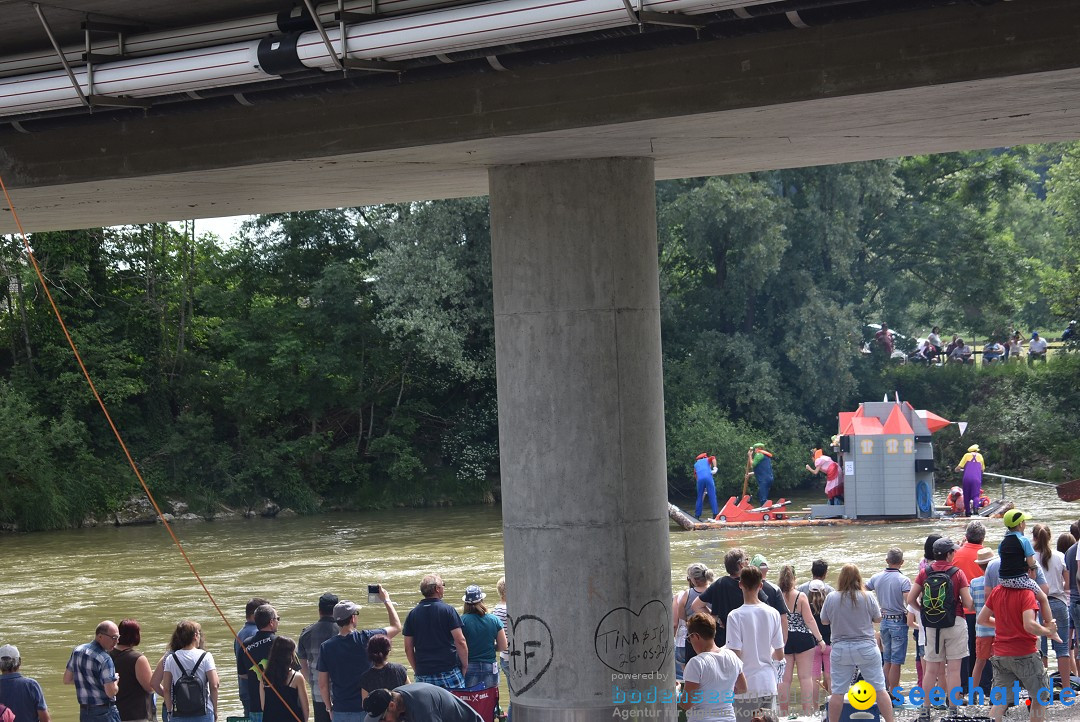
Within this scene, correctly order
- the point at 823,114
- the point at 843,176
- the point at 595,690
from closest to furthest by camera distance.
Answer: the point at 823,114 < the point at 595,690 < the point at 843,176

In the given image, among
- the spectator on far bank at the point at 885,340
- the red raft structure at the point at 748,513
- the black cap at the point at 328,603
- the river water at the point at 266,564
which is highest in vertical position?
the spectator on far bank at the point at 885,340

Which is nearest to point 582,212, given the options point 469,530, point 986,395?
point 469,530

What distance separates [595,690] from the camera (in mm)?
8672

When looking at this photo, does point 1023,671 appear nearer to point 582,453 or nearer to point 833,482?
point 582,453

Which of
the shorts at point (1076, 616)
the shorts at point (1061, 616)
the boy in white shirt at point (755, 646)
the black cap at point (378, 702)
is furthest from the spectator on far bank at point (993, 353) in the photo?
the black cap at point (378, 702)

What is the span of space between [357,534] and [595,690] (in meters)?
24.7

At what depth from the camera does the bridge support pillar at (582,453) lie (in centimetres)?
873

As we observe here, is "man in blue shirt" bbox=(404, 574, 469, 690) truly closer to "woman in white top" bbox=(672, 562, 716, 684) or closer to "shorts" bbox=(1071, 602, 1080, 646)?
"woman in white top" bbox=(672, 562, 716, 684)

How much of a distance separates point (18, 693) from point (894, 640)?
21.9ft

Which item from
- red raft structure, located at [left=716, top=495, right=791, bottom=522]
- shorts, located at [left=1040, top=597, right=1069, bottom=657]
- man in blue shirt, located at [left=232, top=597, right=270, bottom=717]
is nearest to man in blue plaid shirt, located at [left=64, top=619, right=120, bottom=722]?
man in blue shirt, located at [left=232, top=597, right=270, bottom=717]

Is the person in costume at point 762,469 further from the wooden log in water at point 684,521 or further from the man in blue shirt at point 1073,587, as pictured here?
the man in blue shirt at point 1073,587

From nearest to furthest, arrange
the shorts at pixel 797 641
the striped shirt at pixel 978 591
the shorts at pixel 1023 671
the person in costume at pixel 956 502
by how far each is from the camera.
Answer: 1. the shorts at pixel 1023 671
2. the shorts at pixel 797 641
3. the striped shirt at pixel 978 591
4. the person in costume at pixel 956 502

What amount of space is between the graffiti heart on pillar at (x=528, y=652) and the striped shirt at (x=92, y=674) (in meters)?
2.73

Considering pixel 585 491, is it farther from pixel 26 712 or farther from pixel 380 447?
pixel 380 447
